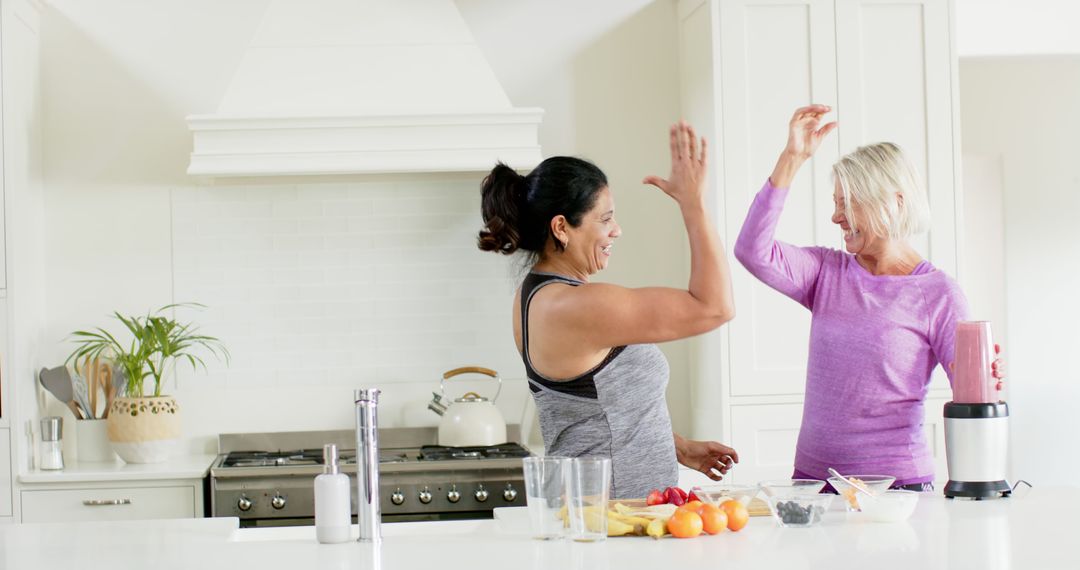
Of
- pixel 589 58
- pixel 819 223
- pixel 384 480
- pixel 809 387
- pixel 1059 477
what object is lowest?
pixel 1059 477

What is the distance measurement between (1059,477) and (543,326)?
4421 millimetres

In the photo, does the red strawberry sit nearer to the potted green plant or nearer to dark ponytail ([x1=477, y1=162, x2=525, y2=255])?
dark ponytail ([x1=477, y1=162, x2=525, y2=255])

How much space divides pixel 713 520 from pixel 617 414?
1.26 feet

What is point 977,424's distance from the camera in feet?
7.13

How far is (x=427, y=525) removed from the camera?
213 centimetres

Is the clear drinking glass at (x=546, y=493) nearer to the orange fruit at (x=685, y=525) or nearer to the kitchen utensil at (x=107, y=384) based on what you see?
the orange fruit at (x=685, y=525)

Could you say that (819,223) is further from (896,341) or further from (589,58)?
(896,341)

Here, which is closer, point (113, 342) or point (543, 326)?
point (543, 326)

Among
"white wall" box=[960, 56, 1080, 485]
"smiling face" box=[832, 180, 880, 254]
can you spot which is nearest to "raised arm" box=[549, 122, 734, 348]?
"smiling face" box=[832, 180, 880, 254]

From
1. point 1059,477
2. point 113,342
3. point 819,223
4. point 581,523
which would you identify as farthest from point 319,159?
point 1059,477

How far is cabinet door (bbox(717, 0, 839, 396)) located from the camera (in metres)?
3.76

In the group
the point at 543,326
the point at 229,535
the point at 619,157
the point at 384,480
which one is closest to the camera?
the point at 229,535

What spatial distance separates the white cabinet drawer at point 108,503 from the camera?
3570 millimetres

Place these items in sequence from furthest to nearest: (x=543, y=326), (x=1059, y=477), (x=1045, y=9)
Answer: (x=1059, y=477)
(x=1045, y=9)
(x=543, y=326)
